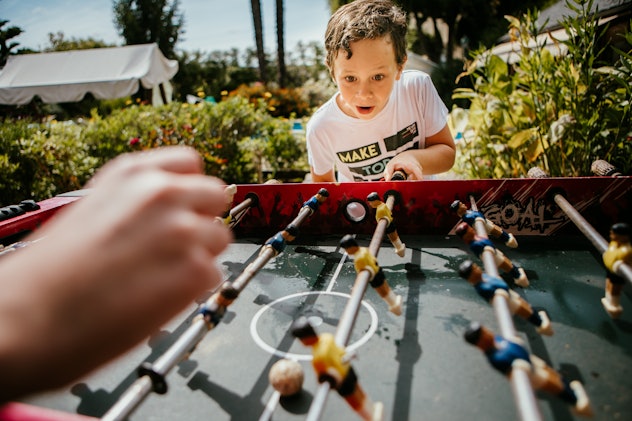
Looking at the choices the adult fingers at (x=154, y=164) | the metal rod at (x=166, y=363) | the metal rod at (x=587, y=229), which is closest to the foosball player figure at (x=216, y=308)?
the metal rod at (x=166, y=363)

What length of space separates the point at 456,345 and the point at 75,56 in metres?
22.8

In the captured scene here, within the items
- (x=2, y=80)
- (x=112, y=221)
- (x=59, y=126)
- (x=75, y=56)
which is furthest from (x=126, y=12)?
(x=112, y=221)

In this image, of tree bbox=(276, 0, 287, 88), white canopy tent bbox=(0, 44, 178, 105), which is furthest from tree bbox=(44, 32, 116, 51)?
tree bbox=(276, 0, 287, 88)

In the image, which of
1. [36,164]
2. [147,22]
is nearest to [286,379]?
[36,164]

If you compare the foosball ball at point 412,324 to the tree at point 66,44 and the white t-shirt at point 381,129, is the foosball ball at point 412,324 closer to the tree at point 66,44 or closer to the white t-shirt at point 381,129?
the white t-shirt at point 381,129

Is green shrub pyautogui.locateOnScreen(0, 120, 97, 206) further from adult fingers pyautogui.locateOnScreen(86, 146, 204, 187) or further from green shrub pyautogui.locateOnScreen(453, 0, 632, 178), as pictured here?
adult fingers pyautogui.locateOnScreen(86, 146, 204, 187)

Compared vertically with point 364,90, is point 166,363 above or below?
below

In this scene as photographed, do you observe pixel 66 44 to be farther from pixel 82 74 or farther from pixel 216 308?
pixel 216 308

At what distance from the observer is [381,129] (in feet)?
9.06

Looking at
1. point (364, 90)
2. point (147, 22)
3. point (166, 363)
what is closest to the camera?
point (166, 363)

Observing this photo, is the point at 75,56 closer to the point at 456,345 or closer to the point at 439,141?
the point at 439,141

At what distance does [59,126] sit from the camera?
6.59m

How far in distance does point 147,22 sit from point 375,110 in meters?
29.2

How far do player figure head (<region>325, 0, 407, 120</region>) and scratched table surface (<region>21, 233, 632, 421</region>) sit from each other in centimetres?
110
